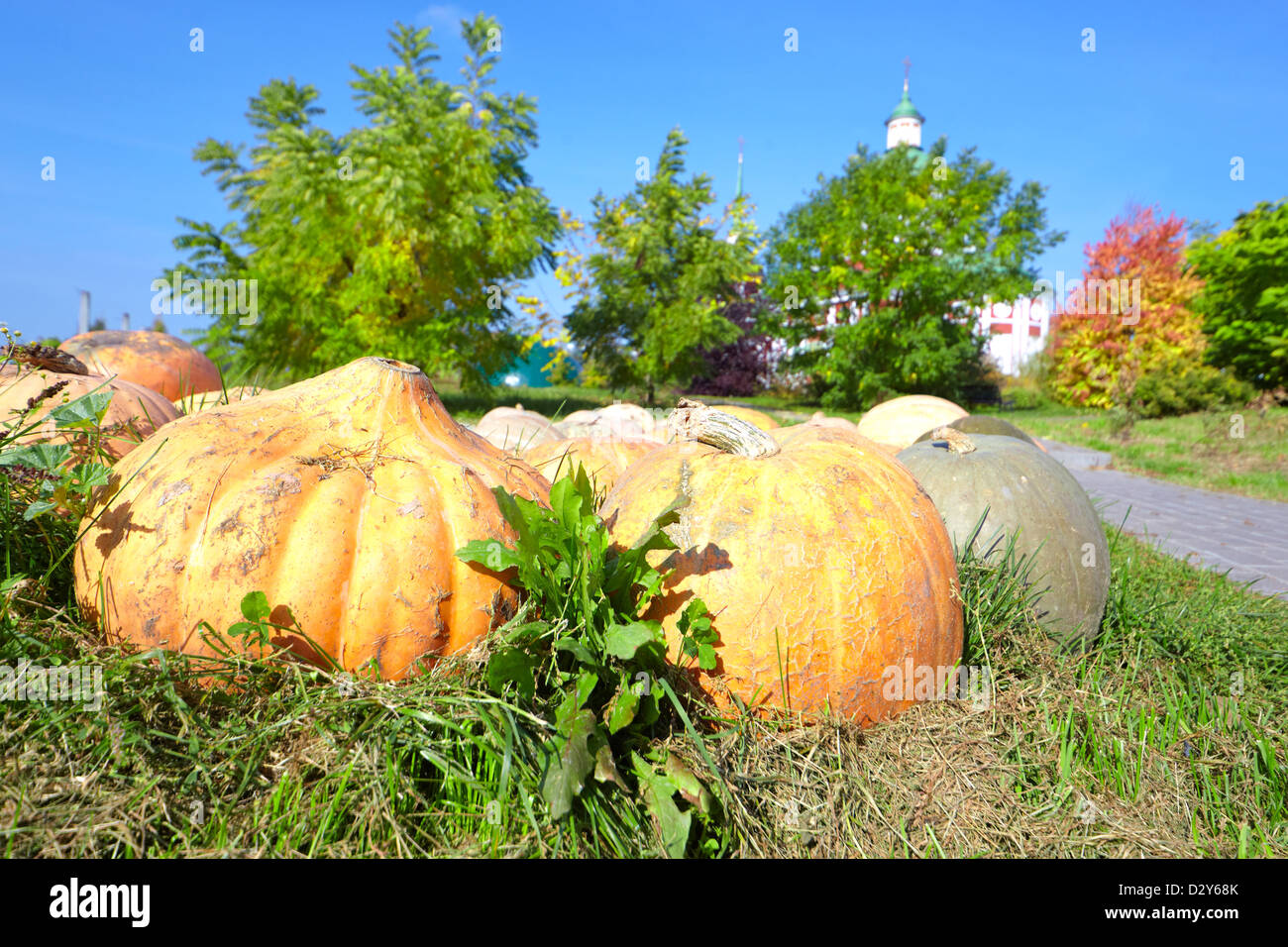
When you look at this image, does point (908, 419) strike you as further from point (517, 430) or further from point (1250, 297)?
point (1250, 297)

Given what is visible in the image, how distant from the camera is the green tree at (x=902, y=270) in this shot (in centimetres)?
2158

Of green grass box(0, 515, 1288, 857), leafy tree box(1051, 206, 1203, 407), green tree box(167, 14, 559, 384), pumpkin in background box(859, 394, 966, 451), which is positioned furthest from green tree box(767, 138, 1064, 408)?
green grass box(0, 515, 1288, 857)

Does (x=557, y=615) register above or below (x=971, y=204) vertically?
below

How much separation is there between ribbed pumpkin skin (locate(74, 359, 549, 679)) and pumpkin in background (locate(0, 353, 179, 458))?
24.4 inches

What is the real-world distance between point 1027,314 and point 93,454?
46279 mm

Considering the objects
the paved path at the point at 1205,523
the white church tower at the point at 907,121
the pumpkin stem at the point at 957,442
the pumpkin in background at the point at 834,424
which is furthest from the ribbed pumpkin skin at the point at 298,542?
the white church tower at the point at 907,121

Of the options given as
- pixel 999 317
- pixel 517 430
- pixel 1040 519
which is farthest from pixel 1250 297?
pixel 999 317

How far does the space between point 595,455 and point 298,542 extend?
78.7 inches

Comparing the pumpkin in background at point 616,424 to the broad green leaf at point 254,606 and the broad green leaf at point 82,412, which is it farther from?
the broad green leaf at point 254,606

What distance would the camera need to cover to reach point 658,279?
749 inches

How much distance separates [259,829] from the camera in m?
1.74

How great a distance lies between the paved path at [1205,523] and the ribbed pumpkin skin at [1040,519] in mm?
1475

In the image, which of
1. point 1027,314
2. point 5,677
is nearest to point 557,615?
point 5,677
